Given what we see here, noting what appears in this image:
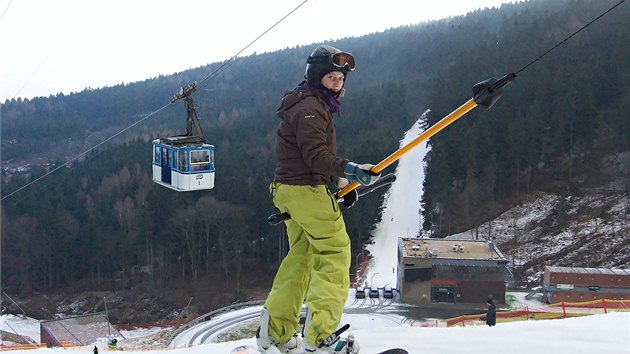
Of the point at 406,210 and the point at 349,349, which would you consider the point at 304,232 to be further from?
the point at 406,210

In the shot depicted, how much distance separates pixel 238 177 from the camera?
52406mm

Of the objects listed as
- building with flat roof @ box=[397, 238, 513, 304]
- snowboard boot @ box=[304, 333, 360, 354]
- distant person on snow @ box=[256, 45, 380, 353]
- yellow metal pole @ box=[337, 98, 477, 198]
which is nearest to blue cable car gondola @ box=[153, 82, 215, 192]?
distant person on snow @ box=[256, 45, 380, 353]

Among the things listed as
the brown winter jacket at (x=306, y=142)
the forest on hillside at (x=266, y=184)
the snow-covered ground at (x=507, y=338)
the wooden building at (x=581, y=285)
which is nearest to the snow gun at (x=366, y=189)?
the brown winter jacket at (x=306, y=142)

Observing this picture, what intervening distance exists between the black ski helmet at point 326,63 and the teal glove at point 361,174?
33.8 inches

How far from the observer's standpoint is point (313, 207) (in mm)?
4074

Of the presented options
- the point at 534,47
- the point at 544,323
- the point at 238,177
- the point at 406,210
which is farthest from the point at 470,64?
the point at 544,323

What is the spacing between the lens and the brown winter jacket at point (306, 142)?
12.6 ft

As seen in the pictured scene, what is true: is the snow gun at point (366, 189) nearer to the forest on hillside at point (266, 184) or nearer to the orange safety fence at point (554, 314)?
the orange safety fence at point (554, 314)

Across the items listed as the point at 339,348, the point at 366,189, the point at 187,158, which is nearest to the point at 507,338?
the point at 339,348

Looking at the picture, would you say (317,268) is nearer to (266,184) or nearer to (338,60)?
(338,60)

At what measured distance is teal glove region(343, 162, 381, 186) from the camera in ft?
11.8

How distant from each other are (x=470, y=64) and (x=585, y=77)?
663 inches

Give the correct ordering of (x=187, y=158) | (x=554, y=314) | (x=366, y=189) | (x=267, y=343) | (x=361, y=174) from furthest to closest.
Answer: (x=554, y=314) → (x=187, y=158) → (x=366, y=189) → (x=267, y=343) → (x=361, y=174)

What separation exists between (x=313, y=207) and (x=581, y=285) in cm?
3221
